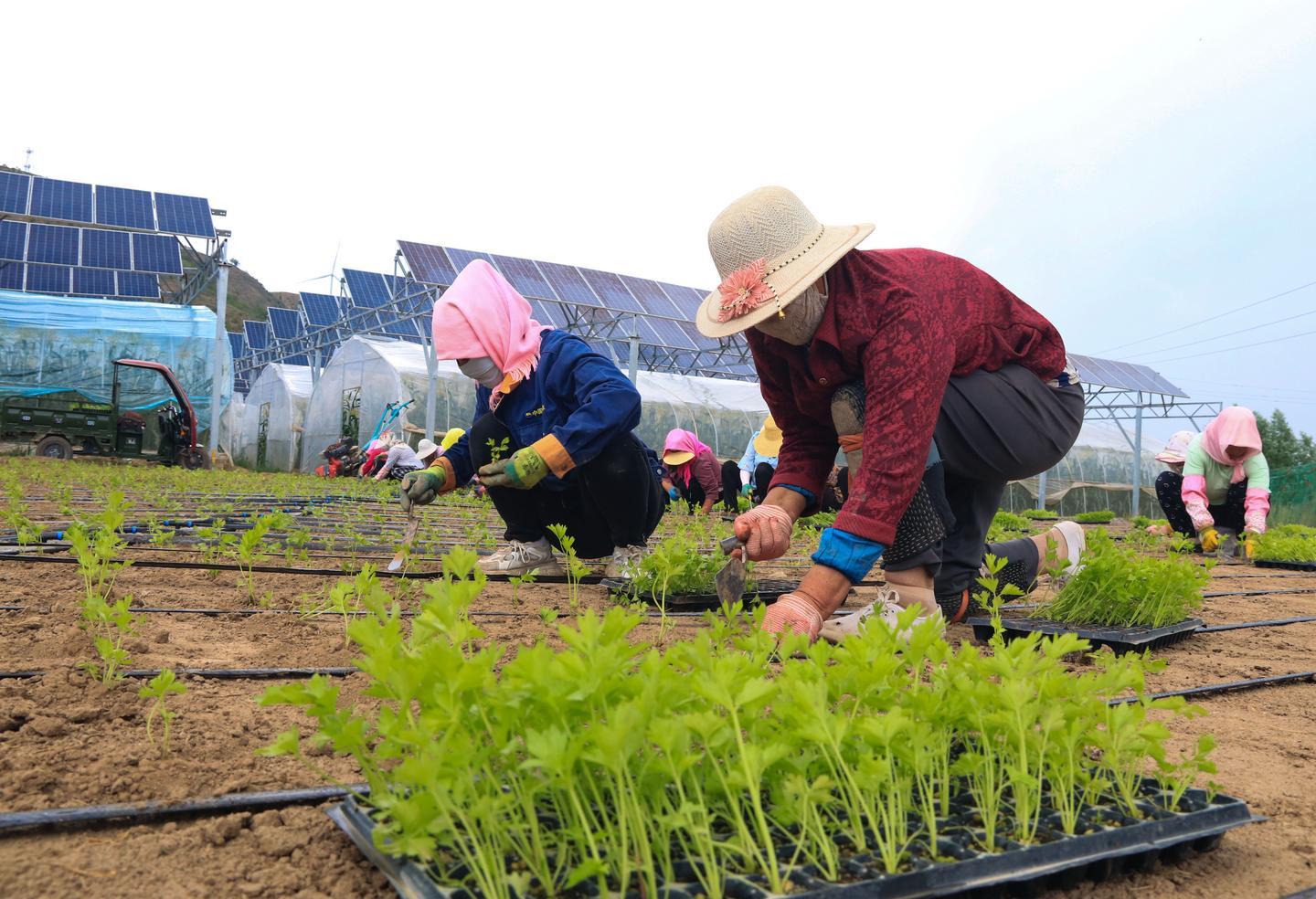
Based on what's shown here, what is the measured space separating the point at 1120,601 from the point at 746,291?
1.49 m

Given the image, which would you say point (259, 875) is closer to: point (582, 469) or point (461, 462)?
point (582, 469)

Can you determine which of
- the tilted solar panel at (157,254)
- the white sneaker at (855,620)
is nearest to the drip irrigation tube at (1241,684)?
the white sneaker at (855,620)

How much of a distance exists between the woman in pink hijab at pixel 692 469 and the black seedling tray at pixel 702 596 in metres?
6.17

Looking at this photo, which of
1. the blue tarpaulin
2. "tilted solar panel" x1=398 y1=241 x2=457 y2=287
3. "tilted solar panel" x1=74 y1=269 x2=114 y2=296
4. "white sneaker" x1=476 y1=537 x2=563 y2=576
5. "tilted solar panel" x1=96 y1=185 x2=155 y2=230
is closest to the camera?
"white sneaker" x1=476 y1=537 x2=563 y2=576

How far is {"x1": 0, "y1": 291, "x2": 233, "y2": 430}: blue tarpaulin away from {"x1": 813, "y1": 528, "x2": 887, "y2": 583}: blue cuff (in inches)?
711

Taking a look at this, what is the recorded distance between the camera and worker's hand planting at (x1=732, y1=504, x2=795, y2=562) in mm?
2514

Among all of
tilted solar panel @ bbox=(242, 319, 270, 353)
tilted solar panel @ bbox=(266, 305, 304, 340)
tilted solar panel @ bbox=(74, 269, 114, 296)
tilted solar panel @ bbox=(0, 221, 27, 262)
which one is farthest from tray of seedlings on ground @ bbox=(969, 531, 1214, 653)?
tilted solar panel @ bbox=(242, 319, 270, 353)

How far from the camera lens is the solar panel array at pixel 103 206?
59.5 ft

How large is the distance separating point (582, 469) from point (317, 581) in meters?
1.10

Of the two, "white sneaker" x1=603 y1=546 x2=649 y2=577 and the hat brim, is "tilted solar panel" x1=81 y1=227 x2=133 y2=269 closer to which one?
"white sneaker" x1=603 y1=546 x2=649 y2=577

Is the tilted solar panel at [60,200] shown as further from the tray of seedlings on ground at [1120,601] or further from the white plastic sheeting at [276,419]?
the tray of seedlings on ground at [1120,601]

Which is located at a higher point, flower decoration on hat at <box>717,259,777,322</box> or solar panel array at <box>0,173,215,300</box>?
solar panel array at <box>0,173,215,300</box>

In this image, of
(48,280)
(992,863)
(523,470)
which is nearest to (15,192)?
(48,280)

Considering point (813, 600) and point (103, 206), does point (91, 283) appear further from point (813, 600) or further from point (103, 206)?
point (813, 600)
